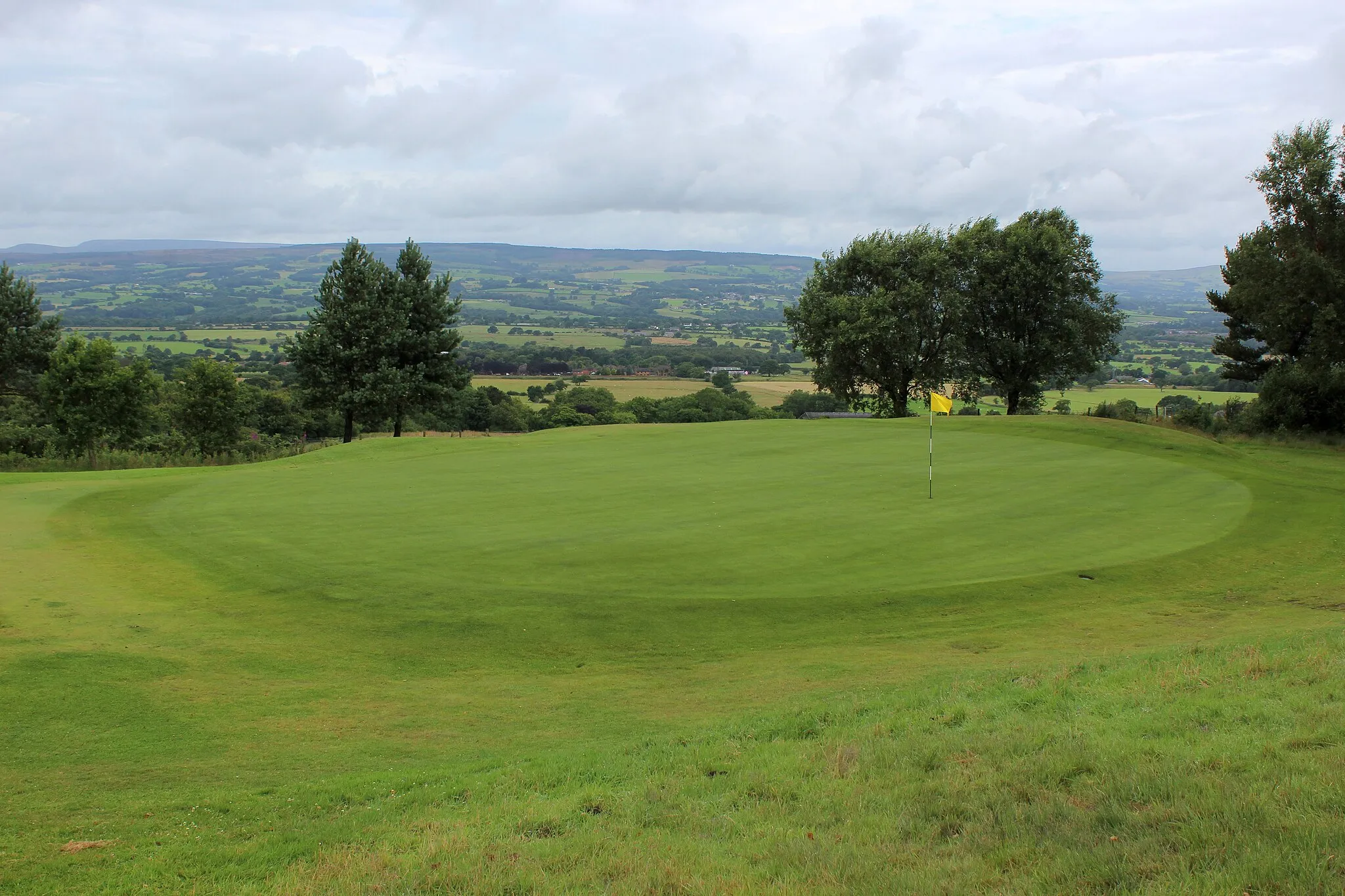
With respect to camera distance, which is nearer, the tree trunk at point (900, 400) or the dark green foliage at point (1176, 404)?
the dark green foliage at point (1176, 404)

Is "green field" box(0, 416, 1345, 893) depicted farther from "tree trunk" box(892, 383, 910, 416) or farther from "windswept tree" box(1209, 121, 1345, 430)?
"tree trunk" box(892, 383, 910, 416)

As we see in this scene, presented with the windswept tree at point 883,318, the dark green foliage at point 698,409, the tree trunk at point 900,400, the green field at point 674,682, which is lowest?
the green field at point 674,682

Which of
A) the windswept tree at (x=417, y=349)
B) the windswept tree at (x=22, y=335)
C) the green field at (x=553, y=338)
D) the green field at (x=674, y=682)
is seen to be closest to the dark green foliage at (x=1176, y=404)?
the green field at (x=674, y=682)

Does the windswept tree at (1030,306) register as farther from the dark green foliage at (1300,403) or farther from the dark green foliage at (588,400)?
the dark green foliage at (588,400)

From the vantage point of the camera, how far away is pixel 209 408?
149 feet

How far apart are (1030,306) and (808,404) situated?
2632 centimetres

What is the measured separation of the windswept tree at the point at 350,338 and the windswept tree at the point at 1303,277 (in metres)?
39.8

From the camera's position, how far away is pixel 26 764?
7902mm

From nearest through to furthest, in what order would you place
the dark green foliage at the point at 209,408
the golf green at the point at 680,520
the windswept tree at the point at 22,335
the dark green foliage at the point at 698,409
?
the golf green at the point at 680,520 → the dark green foliage at the point at 209,408 → the windswept tree at the point at 22,335 → the dark green foliage at the point at 698,409

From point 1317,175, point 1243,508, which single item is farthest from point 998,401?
point 1243,508

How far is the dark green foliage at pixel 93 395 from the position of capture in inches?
1620

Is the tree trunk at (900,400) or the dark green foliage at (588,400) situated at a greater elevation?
the tree trunk at (900,400)

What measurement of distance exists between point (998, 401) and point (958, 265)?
26781 mm

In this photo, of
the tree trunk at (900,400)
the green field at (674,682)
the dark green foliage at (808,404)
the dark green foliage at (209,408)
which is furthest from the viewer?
the dark green foliage at (808,404)
